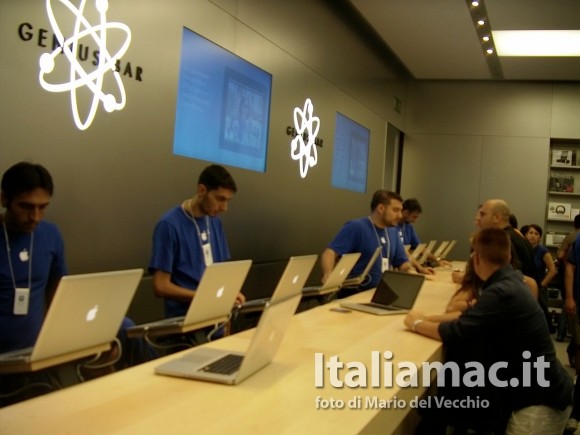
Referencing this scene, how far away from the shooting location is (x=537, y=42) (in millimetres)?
7598

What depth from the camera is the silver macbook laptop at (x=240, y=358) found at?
191cm

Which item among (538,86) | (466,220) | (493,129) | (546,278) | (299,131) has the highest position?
(538,86)

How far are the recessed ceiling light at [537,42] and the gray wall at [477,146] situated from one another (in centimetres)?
177

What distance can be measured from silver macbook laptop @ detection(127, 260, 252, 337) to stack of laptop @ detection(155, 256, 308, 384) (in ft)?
0.95

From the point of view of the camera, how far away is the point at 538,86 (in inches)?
384

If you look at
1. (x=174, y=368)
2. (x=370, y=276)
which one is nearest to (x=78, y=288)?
(x=174, y=368)

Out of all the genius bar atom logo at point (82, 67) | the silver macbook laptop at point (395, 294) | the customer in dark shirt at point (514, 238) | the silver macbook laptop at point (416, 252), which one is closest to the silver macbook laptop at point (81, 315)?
the genius bar atom logo at point (82, 67)

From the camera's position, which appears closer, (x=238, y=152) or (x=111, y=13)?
(x=111, y=13)

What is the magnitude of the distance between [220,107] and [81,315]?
305cm

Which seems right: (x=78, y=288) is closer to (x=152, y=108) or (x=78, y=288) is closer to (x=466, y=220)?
(x=152, y=108)

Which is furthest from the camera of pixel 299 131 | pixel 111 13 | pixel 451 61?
pixel 451 61

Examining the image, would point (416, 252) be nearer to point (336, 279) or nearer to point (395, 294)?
point (336, 279)

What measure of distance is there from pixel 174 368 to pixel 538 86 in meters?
9.23

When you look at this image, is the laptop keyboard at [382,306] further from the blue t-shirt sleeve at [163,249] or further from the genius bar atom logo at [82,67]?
the genius bar atom logo at [82,67]
